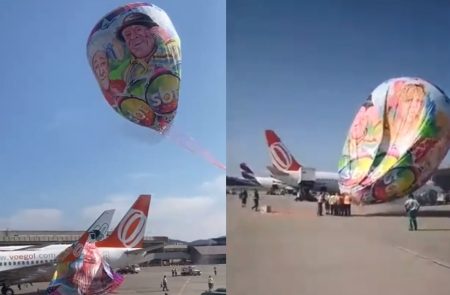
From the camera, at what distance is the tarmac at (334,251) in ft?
14.6

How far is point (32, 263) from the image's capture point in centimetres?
540

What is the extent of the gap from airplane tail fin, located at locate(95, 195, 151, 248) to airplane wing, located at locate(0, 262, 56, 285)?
0.49 m

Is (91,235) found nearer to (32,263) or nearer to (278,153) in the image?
(32,263)

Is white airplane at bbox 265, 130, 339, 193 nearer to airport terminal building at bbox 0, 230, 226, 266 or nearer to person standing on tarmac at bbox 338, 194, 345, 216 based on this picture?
person standing on tarmac at bbox 338, 194, 345, 216

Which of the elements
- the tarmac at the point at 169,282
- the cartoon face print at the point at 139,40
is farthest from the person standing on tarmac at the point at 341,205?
the cartoon face print at the point at 139,40

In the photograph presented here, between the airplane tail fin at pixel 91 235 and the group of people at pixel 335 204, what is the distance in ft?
5.90

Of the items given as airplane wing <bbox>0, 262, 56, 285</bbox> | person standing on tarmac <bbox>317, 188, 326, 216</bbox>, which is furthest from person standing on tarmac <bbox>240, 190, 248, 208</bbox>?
airplane wing <bbox>0, 262, 56, 285</bbox>

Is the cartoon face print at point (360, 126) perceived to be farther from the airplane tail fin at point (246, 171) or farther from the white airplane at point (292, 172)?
the airplane tail fin at point (246, 171)

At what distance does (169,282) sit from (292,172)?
6.79 feet

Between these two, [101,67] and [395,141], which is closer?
[101,67]

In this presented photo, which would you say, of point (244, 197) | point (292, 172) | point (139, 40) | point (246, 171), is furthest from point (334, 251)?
point (139, 40)

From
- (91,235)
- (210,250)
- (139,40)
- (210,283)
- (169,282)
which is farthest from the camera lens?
(169,282)

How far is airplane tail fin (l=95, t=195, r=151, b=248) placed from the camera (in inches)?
206

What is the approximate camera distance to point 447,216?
15.4 ft
